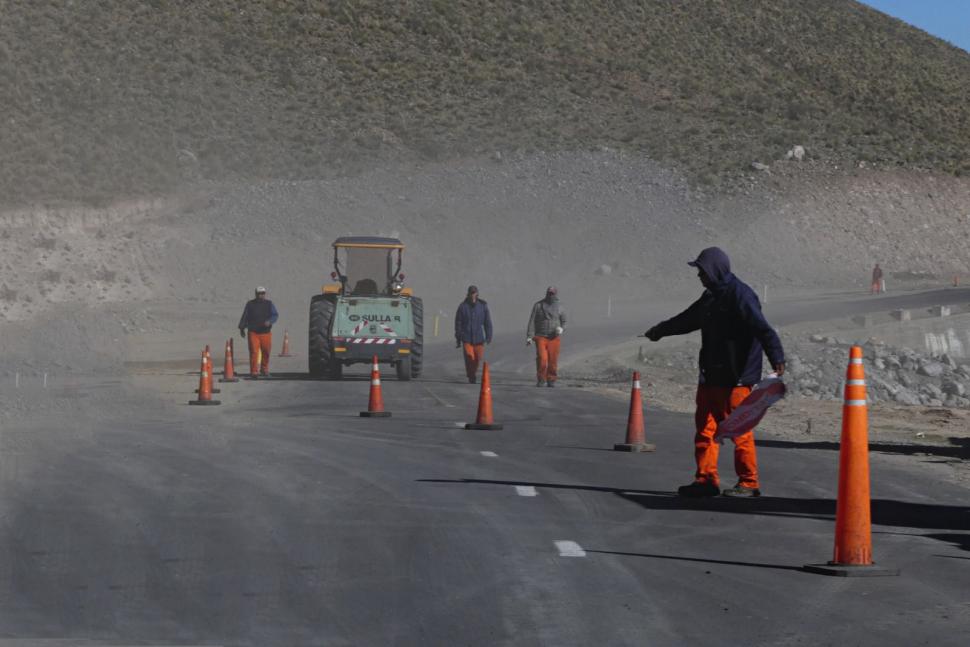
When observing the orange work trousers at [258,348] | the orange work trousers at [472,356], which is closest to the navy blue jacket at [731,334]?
the orange work trousers at [472,356]

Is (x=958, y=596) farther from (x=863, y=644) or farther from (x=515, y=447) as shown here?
(x=515, y=447)

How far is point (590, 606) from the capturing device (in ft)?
27.3

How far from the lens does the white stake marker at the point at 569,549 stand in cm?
1014

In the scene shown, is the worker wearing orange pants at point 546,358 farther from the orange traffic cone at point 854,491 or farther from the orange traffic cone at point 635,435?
the orange traffic cone at point 854,491

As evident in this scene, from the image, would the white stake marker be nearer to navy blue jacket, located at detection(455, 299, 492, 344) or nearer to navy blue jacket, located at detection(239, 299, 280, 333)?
navy blue jacket, located at detection(455, 299, 492, 344)

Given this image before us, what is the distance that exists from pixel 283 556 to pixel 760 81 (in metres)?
94.7

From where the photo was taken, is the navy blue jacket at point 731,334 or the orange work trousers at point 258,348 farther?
the orange work trousers at point 258,348

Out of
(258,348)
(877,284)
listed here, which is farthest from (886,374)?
(877,284)

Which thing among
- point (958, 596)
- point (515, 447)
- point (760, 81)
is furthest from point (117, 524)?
point (760, 81)

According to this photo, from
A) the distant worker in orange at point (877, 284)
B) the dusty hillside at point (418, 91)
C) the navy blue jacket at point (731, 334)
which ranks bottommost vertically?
the navy blue jacket at point (731, 334)

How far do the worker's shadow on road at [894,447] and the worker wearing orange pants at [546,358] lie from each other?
34.9 ft

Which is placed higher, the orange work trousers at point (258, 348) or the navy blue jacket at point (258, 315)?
the navy blue jacket at point (258, 315)

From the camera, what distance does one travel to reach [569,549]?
1037cm

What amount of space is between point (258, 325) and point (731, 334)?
19.6 meters
